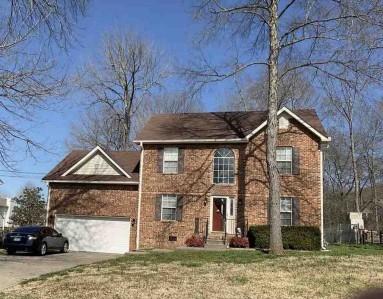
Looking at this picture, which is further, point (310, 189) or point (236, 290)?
point (310, 189)

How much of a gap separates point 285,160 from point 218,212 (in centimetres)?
449

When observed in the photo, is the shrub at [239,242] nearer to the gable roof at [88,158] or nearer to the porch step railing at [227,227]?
the porch step railing at [227,227]

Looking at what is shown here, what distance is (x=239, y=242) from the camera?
2502cm

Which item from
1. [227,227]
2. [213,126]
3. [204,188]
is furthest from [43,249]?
[213,126]

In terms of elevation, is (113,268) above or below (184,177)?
below

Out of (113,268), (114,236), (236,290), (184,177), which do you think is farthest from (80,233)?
(236,290)

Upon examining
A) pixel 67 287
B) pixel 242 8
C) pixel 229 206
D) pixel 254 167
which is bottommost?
pixel 67 287

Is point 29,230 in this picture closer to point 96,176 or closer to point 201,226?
point 96,176

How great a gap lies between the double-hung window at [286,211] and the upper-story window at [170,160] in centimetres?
617

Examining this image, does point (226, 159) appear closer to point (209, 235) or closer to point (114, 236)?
point (209, 235)

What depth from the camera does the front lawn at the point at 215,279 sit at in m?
11.3

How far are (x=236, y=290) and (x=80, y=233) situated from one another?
20.2m

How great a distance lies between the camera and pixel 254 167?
27.2 metres

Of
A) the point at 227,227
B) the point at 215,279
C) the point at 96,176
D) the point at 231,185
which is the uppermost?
the point at 96,176
